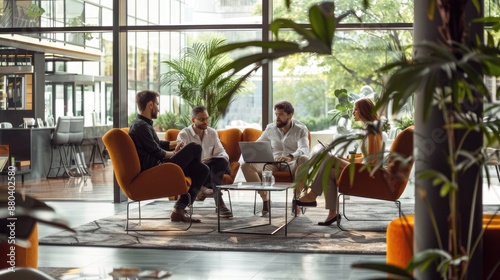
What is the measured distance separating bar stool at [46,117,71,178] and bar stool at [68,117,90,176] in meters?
0.06

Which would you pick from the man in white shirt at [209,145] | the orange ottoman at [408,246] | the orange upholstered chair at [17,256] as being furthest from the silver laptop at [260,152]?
the orange ottoman at [408,246]

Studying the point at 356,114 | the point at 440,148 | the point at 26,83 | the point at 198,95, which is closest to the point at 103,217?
the point at 198,95

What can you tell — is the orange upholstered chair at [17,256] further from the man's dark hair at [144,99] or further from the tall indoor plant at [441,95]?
the man's dark hair at [144,99]

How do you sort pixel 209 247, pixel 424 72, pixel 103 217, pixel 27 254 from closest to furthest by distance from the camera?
pixel 424 72
pixel 27 254
pixel 209 247
pixel 103 217

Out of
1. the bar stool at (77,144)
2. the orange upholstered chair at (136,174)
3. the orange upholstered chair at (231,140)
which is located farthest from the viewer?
the bar stool at (77,144)

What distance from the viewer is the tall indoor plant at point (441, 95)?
2.10 m

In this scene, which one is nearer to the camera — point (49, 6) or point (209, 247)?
point (209, 247)

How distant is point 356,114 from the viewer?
7.29 metres

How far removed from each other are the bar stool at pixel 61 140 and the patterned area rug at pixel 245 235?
7.04 feet

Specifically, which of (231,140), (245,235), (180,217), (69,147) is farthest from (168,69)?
(245,235)

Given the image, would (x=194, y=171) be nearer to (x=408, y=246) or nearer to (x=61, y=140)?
(x=61, y=140)

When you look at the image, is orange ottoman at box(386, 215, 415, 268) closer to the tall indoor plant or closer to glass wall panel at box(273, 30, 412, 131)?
the tall indoor plant

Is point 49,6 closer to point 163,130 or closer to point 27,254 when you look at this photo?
point 163,130

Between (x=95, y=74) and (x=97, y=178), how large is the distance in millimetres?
1307
